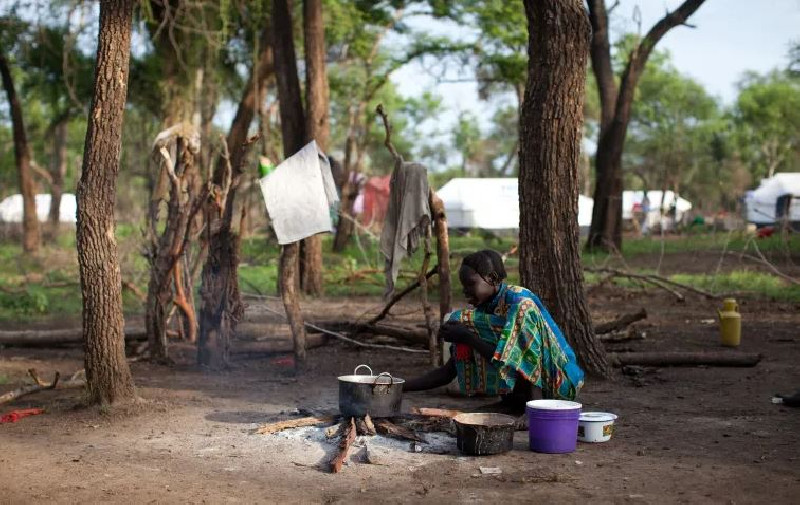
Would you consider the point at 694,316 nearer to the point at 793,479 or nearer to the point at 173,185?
the point at 173,185

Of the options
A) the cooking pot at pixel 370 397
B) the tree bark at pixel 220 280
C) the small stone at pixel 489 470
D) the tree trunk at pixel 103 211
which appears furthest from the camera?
the tree bark at pixel 220 280

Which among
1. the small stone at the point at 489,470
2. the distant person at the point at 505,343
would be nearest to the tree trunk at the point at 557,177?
the distant person at the point at 505,343

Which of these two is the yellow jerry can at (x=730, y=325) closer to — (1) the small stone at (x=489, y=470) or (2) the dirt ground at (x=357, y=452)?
(2) the dirt ground at (x=357, y=452)

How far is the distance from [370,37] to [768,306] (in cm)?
1581

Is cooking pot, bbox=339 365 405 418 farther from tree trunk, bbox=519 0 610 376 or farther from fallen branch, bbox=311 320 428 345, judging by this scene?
fallen branch, bbox=311 320 428 345

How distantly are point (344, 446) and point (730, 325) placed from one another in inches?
201

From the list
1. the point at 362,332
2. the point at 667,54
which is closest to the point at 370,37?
the point at 362,332

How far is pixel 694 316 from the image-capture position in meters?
11.3

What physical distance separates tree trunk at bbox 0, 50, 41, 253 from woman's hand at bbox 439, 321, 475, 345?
56.2ft

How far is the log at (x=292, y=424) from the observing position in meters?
5.41

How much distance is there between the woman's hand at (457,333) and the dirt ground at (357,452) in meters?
0.61

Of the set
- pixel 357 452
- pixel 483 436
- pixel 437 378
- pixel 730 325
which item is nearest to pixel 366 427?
pixel 357 452

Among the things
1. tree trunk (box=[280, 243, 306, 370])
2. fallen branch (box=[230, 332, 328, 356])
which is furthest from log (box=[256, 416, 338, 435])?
fallen branch (box=[230, 332, 328, 356])

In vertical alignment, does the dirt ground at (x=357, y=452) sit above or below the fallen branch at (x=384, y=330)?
below
